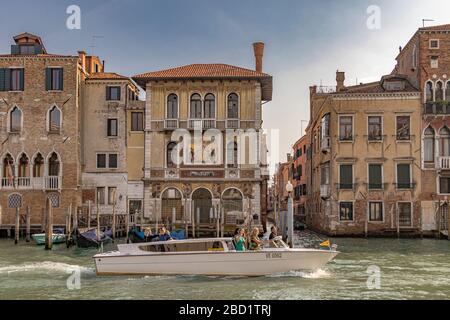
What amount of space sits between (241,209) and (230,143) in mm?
2918

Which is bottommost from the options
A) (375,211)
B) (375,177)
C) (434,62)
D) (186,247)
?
(186,247)

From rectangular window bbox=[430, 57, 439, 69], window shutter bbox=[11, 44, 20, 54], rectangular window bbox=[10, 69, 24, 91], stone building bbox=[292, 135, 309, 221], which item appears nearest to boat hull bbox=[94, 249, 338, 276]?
rectangular window bbox=[430, 57, 439, 69]

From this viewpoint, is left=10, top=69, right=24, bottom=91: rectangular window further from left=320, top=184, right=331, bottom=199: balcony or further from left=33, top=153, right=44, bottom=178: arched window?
left=320, top=184, right=331, bottom=199: balcony

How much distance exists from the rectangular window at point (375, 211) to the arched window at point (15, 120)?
16336 millimetres

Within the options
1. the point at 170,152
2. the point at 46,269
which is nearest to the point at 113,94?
the point at 170,152

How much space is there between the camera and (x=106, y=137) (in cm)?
2845

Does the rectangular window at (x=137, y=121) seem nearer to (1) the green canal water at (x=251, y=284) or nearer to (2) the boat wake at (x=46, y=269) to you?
(1) the green canal water at (x=251, y=284)

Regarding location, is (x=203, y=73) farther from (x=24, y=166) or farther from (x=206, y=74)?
(x=24, y=166)

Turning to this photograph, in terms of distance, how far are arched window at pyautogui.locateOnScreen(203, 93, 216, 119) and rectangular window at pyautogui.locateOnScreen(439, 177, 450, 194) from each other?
10.4 meters

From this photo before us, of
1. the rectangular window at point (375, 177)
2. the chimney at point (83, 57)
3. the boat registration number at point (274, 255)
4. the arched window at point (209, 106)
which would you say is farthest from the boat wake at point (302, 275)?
the chimney at point (83, 57)

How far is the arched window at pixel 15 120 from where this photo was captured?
2791 cm

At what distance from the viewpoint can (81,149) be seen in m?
28.4

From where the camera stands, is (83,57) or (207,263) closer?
(207,263)

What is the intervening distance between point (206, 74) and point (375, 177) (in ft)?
28.6
